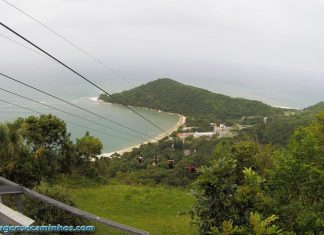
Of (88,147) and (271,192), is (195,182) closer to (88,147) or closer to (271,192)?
(271,192)

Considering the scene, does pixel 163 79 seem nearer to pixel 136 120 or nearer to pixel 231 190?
pixel 136 120

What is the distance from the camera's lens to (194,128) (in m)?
79.0

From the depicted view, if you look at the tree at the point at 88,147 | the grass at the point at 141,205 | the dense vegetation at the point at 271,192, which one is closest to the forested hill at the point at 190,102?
the tree at the point at 88,147

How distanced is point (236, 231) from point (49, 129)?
731 inches

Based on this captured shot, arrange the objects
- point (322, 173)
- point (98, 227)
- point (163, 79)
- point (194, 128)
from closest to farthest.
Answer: point (322, 173), point (98, 227), point (194, 128), point (163, 79)

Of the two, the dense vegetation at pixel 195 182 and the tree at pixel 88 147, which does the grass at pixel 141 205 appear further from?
the tree at pixel 88 147

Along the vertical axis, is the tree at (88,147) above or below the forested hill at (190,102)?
below

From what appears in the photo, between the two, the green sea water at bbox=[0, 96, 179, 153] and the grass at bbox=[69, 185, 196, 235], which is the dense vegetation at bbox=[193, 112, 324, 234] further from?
the green sea water at bbox=[0, 96, 179, 153]

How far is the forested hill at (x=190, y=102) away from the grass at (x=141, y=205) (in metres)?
65.6

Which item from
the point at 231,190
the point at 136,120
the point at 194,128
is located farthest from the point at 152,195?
the point at 136,120

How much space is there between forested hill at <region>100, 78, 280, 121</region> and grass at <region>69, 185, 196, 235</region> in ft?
215

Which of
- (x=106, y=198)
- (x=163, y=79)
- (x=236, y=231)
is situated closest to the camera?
(x=236, y=231)

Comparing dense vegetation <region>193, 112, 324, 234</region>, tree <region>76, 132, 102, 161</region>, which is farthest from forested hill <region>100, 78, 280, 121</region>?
dense vegetation <region>193, 112, 324, 234</region>

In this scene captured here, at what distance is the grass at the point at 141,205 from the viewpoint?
1546 cm
